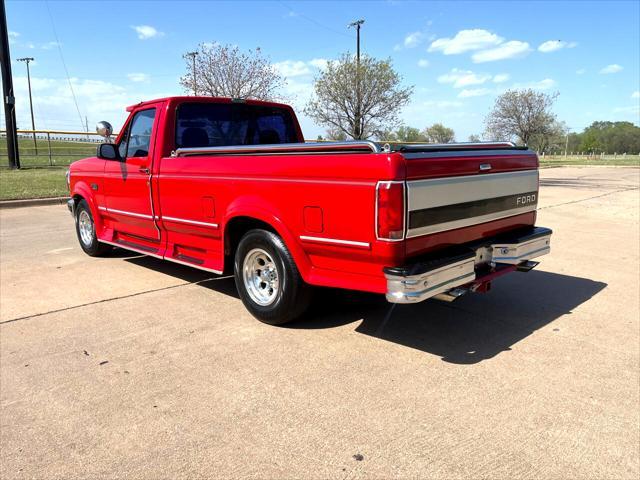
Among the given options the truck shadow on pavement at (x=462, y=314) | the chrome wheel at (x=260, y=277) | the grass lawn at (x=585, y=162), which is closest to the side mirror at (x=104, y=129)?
the truck shadow on pavement at (x=462, y=314)

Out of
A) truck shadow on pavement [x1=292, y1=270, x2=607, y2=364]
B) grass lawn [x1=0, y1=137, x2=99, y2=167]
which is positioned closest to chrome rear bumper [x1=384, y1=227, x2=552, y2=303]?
truck shadow on pavement [x1=292, y1=270, x2=607, y2=364]

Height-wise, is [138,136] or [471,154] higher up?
[138,136]

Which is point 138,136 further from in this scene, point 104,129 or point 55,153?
point 55,153

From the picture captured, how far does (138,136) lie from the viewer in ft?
18.7

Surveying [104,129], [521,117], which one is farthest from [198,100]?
[521,117]

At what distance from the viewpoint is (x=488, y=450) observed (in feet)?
8.61

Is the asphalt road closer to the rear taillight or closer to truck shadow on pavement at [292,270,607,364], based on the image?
truck shadow on pavement at [292,270,607,364]

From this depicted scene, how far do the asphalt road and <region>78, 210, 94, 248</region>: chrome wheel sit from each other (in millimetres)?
1351

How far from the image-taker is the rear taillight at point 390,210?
10.5ft

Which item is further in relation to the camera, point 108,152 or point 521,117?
point 521,117

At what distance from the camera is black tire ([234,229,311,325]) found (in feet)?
13.3

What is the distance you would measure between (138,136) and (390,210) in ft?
12.0

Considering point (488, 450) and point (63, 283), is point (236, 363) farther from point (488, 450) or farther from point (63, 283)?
point (63, 283)

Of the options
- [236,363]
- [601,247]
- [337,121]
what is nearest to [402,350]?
[236,363]
